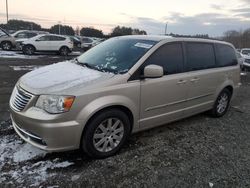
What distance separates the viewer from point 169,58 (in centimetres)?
457

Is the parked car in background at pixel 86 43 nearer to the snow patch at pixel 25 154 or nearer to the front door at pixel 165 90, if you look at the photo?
the front door at pixel 165 90

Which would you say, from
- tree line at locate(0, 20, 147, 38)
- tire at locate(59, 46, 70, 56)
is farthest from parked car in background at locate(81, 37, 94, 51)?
tree line at locate(0, 20, 147, 38)

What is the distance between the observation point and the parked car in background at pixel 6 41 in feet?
67.0

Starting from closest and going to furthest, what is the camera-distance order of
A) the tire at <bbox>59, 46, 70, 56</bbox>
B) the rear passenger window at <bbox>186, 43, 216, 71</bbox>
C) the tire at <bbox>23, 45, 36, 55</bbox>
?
the rear passenger window at <bbox>186, 43, 216, 71</bbox>
the tire at <bbox>23, 45, 36, 55</bbox>
the tire at <bbox>59, 46, 70, 56</bbox>

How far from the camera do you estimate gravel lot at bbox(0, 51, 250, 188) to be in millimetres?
3385

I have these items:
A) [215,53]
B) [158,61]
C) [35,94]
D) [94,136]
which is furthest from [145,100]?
[215,53]

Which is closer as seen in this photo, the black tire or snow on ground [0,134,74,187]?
snow on ground [0,134,74,187]

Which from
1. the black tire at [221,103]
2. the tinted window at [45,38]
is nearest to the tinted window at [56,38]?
the tinted window at [45,38]

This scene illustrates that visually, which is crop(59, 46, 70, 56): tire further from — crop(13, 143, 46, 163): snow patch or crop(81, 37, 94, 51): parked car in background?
crop(13, 143, 46, 163): snow patch

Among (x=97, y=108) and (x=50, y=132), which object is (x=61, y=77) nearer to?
(x=97, y=108)

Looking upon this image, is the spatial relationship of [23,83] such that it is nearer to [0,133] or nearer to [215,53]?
[0,133]

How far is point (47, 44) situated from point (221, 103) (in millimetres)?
16741

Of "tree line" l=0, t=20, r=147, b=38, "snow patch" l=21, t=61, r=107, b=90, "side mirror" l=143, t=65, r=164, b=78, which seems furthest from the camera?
"tree line" l=0, t=20, r=147, b=38

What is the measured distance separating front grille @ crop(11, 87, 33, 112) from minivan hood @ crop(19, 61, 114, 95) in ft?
0.23
